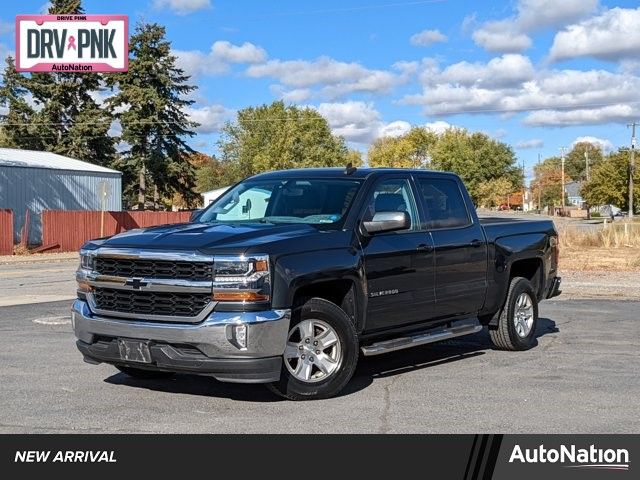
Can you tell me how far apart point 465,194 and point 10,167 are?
35771mm

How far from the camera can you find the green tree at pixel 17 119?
6781 cm

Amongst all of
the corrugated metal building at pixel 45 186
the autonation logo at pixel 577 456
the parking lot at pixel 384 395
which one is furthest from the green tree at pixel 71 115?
the autonation logo at pixel 577 456

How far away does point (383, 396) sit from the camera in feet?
23.8

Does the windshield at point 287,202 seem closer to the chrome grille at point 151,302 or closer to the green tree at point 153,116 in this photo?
the chrome grille at point 151,302

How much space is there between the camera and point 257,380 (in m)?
6.50

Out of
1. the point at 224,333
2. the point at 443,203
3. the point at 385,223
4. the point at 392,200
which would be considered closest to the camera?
the point at 224,333

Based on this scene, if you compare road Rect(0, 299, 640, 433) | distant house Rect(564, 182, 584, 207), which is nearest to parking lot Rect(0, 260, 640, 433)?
road Rect(0, 299, 640, 433)

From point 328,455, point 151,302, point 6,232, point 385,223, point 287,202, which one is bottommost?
point 328,455

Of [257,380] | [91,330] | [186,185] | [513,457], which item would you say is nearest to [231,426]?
[257,380]

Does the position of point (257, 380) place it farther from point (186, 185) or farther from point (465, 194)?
point (186, 185)

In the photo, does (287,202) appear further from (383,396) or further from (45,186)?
(45,186)

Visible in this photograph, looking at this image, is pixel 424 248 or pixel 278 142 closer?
pixel 424 248

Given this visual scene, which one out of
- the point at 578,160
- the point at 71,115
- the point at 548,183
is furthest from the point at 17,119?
the point at 578,160

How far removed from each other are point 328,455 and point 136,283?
7.78 ft
